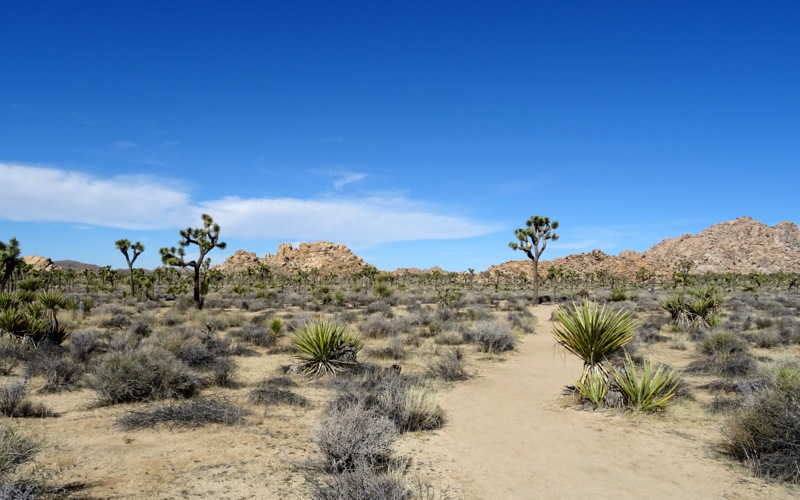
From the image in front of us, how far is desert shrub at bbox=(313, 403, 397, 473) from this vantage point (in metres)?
5.23

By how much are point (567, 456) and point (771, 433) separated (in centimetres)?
240

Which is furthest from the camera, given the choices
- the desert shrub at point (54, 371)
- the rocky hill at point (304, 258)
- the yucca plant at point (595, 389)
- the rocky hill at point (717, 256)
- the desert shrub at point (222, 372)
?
the rocky hill at point (304, 258)

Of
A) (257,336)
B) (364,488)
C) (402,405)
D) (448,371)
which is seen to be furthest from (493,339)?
(364,488)

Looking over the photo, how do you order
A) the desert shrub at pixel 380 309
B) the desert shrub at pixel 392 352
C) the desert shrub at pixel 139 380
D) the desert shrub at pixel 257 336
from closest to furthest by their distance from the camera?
the desert shrub at pixel 139 380 → the desert shrub at pixel 392 352 → the desert shrub at pixel 257 336 → the desert shrub at pixel 380 309

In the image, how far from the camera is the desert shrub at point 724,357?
35.3ft

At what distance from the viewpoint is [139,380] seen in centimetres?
841

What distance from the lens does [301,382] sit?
10.4 metres

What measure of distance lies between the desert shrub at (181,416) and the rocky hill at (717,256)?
10173 centimetres

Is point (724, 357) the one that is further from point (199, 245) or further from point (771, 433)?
point (199, 245)

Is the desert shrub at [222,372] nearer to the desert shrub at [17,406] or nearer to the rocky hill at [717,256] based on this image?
the desert shrub at [17,406]

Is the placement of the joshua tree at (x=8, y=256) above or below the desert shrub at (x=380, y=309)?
above

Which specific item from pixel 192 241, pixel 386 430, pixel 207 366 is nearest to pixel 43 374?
pixel 207 366

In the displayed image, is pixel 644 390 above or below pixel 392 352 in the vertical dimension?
above

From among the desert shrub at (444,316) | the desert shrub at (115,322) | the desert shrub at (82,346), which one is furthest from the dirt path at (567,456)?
the desert shrub at (115,322)
